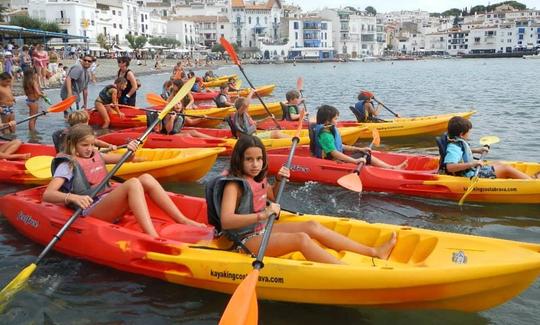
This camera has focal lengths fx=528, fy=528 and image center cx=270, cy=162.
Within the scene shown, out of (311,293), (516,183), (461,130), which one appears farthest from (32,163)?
(516,183)

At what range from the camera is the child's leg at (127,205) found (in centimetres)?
491

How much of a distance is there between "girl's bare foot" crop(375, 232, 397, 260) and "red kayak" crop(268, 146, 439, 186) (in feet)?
10.1

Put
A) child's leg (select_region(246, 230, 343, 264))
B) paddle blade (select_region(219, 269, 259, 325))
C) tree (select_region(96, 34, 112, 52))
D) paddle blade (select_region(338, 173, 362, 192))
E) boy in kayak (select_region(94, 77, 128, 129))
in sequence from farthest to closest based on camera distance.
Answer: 1. tree (select_region(96, 34, 112, 52))
2. boy in kayak (select_region(94, 77, 128, 129))
3. paddle blade (select_region(338, 173, 362, 192))
4. child's leg (select_region(246, 230, 343, 264))
5. paddle blade (select_region(219, 269, 259, 325))

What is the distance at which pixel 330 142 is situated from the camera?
7812 mm

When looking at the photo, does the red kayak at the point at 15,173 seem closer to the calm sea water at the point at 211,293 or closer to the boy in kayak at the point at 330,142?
the calm sea water at the point at 211,293

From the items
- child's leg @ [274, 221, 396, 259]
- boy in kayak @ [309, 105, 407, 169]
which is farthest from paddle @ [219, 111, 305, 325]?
boy in kayak @ [309, 105, 407, 169]

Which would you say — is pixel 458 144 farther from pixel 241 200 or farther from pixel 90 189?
pixel 90 189

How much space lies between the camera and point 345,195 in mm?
→ 7746

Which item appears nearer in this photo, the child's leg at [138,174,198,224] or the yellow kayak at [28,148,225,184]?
the child's leg at [138,174,198,224]

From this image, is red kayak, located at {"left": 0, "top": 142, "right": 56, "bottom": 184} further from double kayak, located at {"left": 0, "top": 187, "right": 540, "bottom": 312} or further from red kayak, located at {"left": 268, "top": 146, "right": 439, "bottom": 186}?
red kayak, located at {"left": 268, "top": 146, "right": 439, "bottom": 186}

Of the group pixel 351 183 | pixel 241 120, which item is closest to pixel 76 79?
pixel 241 120

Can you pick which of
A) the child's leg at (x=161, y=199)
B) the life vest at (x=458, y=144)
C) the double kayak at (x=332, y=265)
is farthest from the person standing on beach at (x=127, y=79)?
the life vest at (x=458, y=144)

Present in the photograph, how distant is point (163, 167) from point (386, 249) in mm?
3965

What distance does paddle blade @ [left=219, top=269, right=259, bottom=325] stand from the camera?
334cm
